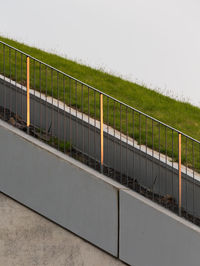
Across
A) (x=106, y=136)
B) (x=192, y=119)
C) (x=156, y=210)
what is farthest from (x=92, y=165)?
(x=192, y=119)

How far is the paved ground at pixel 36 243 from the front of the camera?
363 inches

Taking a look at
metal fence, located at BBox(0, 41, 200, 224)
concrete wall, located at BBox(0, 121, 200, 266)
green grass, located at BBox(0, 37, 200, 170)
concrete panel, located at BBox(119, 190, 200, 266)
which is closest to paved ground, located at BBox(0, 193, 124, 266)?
concrete wall, located at BBox(0, 121, 200, 266)

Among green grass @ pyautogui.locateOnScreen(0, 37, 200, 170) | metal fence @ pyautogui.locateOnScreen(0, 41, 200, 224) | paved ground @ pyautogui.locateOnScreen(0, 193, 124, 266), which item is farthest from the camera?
green grass @ pyautogui.locateOnScreen(0, 37, 200, 170)

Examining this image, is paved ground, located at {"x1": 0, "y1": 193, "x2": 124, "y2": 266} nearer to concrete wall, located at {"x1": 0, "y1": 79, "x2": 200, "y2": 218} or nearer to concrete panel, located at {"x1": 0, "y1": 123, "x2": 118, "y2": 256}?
concrete panel, located at {"x1": 0, "y1": 123, "x2": 118, "y2": 256}

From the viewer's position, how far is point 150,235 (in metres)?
9.62

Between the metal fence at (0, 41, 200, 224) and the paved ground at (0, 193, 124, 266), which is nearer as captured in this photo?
the paved ground at (0, 193, 124, 266)

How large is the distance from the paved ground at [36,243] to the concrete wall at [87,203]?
141 mm

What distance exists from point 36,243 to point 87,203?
1082 millimetres

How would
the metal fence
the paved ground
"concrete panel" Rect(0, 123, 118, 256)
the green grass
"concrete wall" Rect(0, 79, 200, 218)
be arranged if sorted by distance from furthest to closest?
1. the green grass
2. "concrete wall" Rect(0, 79, 200, 218)
3. the metal fence
4. "concrete panel" Rect(0, 123, 118, 256)
5. the paved ground

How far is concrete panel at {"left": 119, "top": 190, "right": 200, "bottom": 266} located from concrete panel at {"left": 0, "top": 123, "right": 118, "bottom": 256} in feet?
0.68

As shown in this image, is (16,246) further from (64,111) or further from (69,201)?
(64,111)

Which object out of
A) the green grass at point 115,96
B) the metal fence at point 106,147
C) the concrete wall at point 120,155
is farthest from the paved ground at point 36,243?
the green grass at point 115,96

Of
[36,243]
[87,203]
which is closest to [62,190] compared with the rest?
[87,203]

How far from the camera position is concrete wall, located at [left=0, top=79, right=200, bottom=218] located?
10.5 metres
